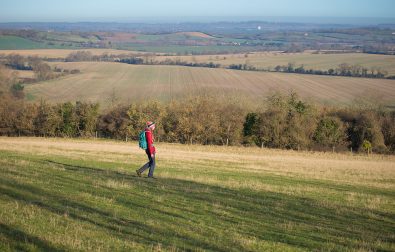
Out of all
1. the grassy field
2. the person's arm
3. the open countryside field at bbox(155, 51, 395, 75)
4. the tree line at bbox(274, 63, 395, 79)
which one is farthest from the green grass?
the grassy field

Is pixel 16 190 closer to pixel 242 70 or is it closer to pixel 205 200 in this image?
pixel 205 200

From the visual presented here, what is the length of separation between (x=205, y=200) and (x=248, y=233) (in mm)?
3740

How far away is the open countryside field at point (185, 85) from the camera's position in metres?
89.9

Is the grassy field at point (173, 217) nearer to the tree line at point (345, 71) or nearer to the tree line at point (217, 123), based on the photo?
the tree line at point (217, 123)

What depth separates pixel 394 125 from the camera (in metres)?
59.6

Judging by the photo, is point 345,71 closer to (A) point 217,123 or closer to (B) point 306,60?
(B) point 306,60

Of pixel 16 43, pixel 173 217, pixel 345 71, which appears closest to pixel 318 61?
pixel 345 71

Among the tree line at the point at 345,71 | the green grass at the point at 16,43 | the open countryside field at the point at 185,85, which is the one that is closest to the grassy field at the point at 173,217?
the open countryside field at the point at 185,85

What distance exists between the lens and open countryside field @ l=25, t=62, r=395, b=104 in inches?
3538

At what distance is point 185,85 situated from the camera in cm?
10494

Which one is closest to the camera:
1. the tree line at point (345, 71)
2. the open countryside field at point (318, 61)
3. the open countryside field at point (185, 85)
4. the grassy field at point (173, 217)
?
the grassy field at point (173, 217)

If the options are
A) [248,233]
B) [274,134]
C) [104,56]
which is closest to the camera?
[248,233]

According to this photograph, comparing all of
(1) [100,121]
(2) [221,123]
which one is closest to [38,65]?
(1) [100,121]

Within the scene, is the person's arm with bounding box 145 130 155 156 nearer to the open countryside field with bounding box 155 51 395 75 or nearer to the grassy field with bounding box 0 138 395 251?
the grassy field with bounding box 0 138 395 251
